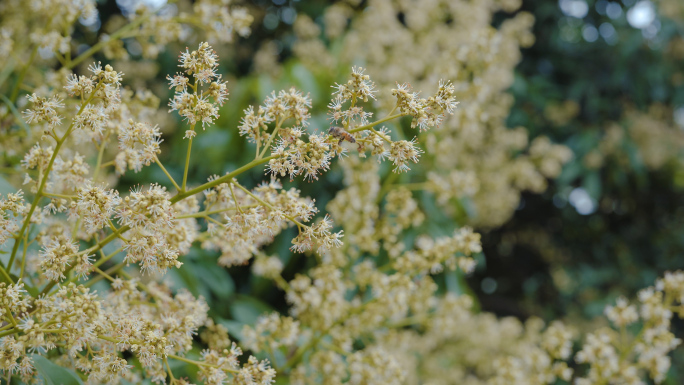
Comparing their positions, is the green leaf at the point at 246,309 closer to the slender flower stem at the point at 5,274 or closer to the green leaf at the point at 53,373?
the green leaf at the point at 53,373

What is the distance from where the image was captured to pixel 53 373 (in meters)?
0.93

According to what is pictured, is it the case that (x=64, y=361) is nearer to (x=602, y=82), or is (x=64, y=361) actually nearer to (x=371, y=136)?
(x=371, y=136)

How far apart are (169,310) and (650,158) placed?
415 cm

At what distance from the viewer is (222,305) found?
2.03 metres

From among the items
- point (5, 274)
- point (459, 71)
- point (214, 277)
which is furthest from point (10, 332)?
point (459, 71)

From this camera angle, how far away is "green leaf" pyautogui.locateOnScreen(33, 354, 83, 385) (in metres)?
0.91

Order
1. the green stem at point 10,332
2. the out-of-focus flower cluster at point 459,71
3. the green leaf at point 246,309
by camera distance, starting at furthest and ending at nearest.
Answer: the out-of-focus flower cluster at point 459,71
the green leaf at point 246,309
the green stem at point 10,332

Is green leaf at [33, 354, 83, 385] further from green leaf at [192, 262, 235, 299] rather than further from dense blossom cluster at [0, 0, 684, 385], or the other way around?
green leaf at [192, 262, 235, 299]

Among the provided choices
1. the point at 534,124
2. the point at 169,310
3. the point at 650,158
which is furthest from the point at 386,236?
the point at 650,158

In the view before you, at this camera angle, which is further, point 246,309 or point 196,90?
point 246,309

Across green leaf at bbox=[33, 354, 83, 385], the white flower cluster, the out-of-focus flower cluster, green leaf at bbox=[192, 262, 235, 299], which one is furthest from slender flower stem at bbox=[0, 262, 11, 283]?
the out-of-focus flower cluster

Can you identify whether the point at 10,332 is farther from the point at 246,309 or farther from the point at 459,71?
the point at 459,71

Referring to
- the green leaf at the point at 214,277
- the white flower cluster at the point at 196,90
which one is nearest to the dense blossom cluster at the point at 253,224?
the white flower cluster at the point at 196,90

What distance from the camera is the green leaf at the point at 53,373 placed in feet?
2.98
